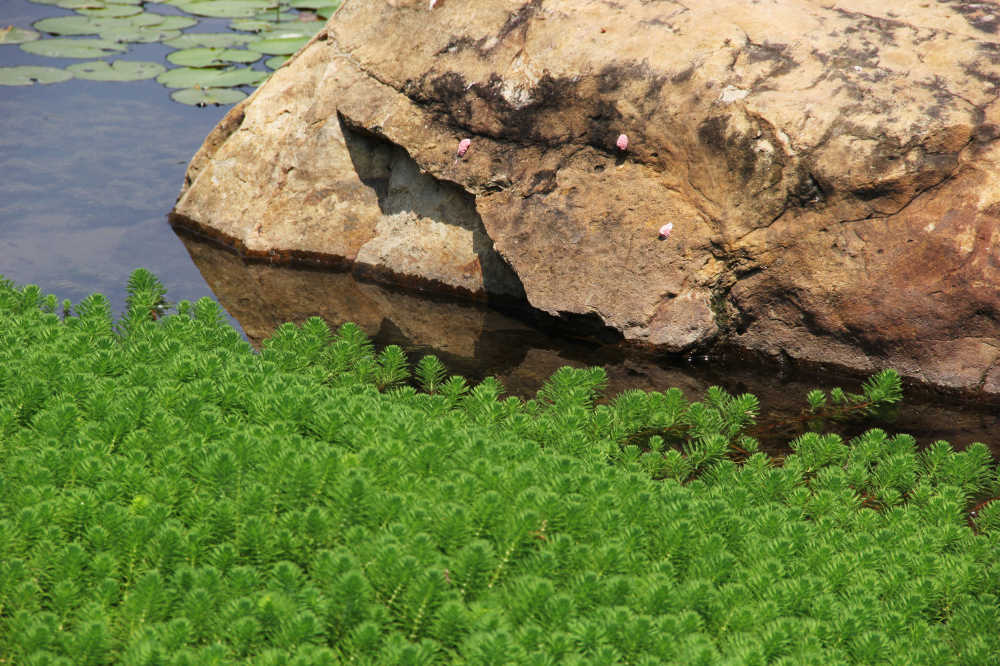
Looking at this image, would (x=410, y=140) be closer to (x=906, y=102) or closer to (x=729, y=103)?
(x=729, y=103)

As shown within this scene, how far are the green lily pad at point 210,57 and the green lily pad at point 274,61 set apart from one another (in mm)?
118

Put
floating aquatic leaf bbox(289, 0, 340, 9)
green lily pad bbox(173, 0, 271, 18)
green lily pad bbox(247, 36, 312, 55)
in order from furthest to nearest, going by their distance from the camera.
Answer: floating aquatic leaf bbox(289, 0, 340, 9) → green lily pad bbox(173, 0, 271, 18) → green lily pad bbox(247, 36, 312, 55)

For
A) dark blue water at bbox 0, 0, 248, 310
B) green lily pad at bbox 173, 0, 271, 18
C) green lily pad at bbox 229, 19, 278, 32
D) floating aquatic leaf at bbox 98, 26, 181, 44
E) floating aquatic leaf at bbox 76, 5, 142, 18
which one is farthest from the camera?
green lily pad at bbox 173, 0, 271, 18

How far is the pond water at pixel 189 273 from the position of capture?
212 inches

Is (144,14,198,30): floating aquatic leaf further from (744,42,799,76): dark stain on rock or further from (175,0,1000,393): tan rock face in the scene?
(744,42,799,76): dark stain on rock

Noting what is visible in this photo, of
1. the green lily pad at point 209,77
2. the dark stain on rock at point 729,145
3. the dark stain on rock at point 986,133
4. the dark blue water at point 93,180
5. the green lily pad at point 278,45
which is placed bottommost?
the dark blue water at point 93,180

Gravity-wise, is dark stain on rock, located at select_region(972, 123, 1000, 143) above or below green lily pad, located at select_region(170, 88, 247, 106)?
above

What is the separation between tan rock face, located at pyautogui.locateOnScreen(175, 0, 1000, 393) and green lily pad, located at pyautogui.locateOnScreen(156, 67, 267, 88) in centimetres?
310

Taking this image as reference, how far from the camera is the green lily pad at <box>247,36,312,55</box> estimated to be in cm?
955

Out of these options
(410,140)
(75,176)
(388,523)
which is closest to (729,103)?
(410,140)

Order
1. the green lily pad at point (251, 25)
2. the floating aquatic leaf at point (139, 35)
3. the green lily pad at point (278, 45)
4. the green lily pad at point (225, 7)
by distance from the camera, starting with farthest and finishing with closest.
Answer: the green lily pad at point (225, 7)
the green lily pad at point (251, 25)
the floating aquatic leaf at point (139, 35)
the green lily pad at point (278, 45)

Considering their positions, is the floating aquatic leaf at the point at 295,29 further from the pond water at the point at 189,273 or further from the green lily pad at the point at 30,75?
the green lily pad at the point at 30,75

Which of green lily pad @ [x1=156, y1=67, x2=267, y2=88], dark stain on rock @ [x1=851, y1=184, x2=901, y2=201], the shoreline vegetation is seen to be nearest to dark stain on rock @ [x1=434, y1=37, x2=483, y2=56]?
dark stain on rock @ [x1=851, y1=184, x2=901, y2=201]

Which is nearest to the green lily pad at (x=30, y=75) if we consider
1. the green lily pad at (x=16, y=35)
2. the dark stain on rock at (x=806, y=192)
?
the green lily pad at (x=16, y=35)
